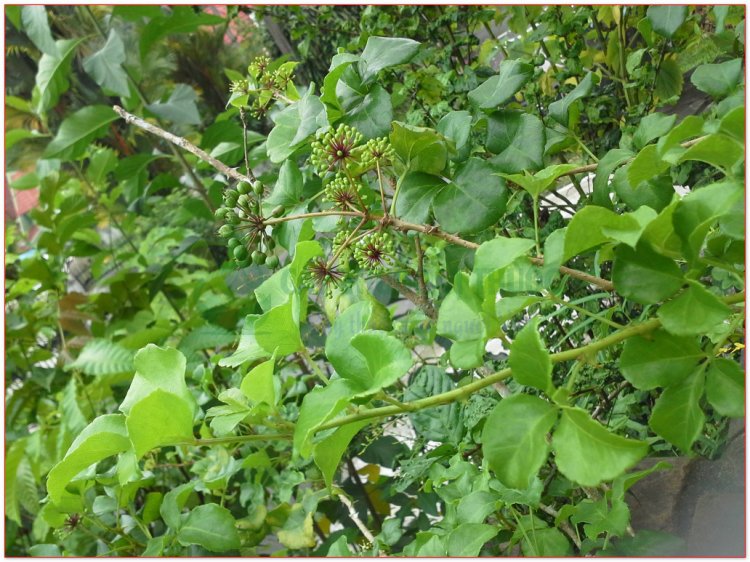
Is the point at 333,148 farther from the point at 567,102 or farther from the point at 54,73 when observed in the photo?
the point at 54,73

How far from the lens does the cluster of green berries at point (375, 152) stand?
38cm

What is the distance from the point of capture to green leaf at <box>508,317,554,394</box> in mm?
253

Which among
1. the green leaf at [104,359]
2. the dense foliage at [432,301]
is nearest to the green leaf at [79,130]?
the dense foliage at [432,301]

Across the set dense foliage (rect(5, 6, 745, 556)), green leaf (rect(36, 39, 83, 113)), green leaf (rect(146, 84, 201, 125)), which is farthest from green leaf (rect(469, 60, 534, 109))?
green leaf (rect(36, 39, 83, 113))

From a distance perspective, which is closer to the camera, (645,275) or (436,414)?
(645,275)

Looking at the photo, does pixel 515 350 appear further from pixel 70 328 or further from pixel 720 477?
pixel 70 328

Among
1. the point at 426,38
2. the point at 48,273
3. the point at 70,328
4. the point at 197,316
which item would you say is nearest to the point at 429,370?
the point at 426,38

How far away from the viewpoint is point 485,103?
1.46 ft

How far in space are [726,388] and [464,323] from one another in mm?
112

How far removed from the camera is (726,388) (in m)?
0.28

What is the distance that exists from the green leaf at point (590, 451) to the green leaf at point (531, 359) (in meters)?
0.02

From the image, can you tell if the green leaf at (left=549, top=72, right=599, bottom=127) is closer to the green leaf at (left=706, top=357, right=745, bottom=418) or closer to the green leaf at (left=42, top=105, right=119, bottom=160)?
the green leaf at (left=706, top=357, right=745, bottom=418)

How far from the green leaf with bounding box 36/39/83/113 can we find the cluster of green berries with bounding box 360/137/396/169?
753mm

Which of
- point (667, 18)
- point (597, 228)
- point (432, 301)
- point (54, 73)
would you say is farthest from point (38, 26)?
point (597, 228)
